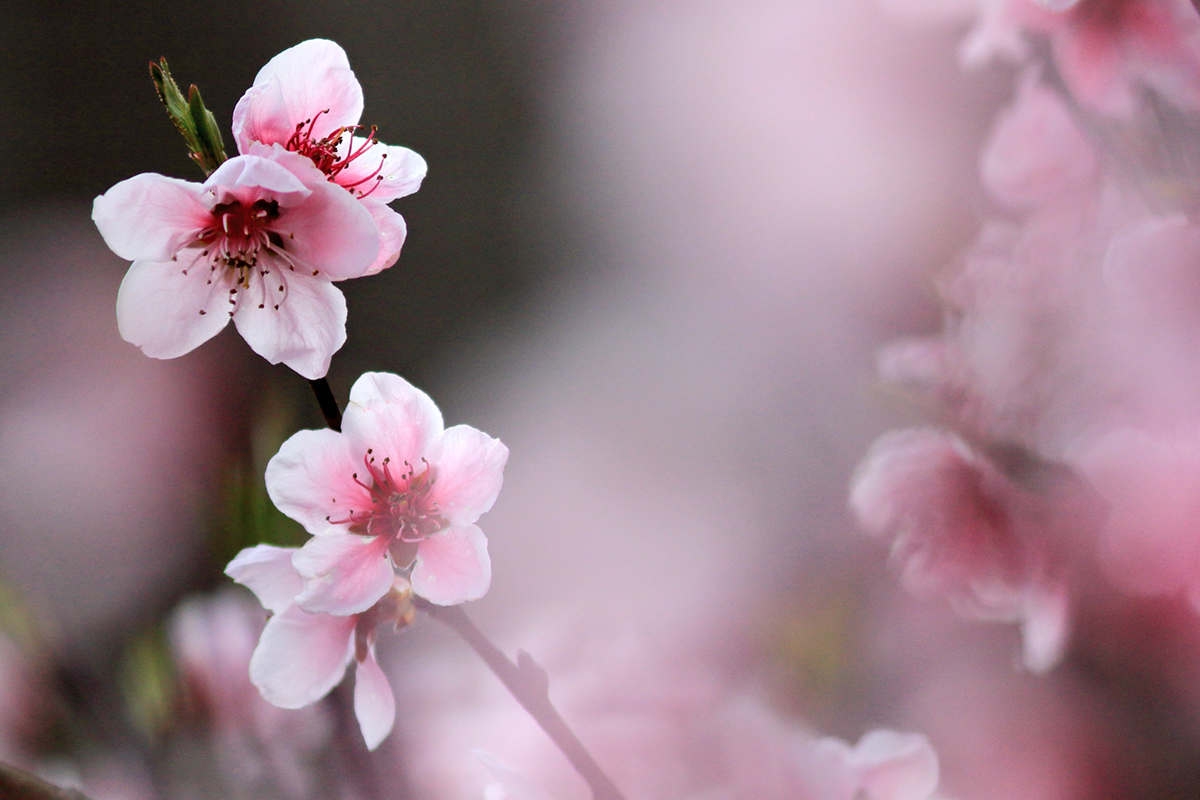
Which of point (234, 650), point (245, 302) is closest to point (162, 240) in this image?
point (245, 302)

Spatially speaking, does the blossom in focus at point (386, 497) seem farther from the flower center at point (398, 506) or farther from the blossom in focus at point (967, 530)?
the blossom in focus at point (967, 530)

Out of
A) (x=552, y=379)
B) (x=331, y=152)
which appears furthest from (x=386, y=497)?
(x=552, y=379)

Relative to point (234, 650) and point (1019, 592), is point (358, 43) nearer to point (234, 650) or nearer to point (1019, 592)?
point (234, 650)

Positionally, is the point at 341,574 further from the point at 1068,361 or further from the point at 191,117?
the point at 1068,361

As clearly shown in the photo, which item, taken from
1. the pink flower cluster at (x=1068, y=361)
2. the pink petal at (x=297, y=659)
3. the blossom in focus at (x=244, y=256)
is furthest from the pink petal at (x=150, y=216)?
the pink flower cluster at (x=1068, y=361)

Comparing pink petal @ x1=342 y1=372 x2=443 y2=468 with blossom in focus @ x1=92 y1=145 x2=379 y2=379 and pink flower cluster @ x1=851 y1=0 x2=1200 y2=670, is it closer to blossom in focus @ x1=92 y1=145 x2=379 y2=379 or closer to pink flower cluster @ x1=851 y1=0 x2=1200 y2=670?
blossom in focus @ x1=92 y1=145 x2=379 y2=379

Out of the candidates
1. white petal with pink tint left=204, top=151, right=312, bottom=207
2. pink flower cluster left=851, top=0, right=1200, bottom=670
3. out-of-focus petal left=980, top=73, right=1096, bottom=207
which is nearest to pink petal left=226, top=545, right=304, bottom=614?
white petal with pink tint left=204, top=151, right=312, bottom=207
